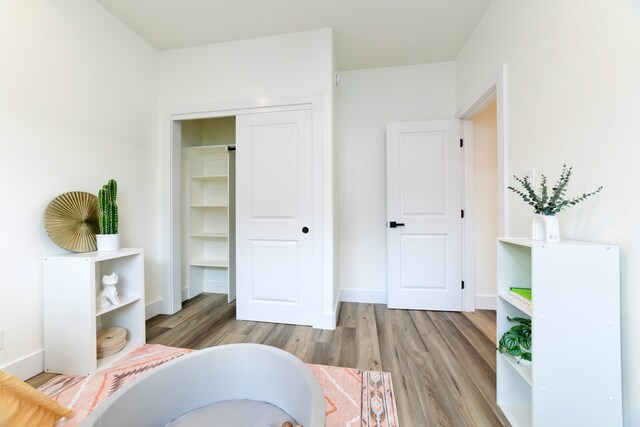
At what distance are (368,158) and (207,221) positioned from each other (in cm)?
220

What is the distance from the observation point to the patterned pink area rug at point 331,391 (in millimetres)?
1194

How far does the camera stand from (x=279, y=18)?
2016 mm

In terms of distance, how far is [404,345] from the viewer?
1.85 meters

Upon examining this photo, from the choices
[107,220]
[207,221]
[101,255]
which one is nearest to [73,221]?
[107,220]

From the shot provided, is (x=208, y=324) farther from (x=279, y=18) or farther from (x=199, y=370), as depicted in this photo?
(x=279, y=18)

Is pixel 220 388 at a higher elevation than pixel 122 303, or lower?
lower

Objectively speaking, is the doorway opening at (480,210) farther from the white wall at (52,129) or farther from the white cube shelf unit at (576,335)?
the white wall at (52,129)

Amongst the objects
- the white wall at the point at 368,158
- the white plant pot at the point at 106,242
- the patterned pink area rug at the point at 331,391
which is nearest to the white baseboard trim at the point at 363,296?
the white wall at the point at 368,158

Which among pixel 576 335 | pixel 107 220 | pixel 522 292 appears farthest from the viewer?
pixel 107 220

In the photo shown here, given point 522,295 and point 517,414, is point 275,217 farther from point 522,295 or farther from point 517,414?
point 517,414

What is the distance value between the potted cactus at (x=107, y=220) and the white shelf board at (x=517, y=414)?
2.55m

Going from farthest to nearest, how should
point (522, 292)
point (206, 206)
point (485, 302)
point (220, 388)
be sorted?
point (206, 206) → point (485, 302) → point (522, 292) → point (220, 388)

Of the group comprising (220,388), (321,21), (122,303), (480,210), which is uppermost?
(321,21)

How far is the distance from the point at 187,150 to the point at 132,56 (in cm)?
95
